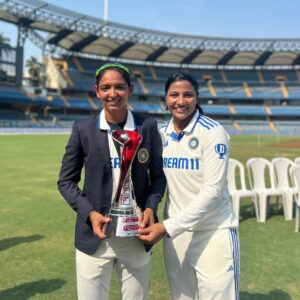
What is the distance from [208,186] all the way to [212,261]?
538 millimetres

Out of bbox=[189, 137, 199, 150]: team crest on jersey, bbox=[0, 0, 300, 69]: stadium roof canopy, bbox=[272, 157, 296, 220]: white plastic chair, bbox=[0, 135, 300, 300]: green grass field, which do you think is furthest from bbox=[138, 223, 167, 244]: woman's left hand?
bbox=[0, 0, 300, 69]: stadium roof canopy

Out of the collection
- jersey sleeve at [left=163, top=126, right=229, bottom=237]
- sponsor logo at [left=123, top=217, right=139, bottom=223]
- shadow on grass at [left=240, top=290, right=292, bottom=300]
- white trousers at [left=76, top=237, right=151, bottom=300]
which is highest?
jersey sleeve at [left=163, top=126, right=229, bottom=237]

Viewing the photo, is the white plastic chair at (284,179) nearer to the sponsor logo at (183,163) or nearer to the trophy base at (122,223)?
the sponsor logo at (183,163)

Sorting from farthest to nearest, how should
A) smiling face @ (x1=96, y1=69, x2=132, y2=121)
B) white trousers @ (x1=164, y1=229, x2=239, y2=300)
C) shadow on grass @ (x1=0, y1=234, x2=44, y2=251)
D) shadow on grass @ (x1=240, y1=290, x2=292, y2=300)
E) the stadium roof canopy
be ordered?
the stadium roof canopy, shadow on grass @ (x1=0, y1=234, x2=44, y2=251), shadow on grass @ (x1=240, y1=290, x2=292, y2=300), white trousers @ (x1=164, y1=229, x2=239, y2=300), smiling face @ (x1=96, y1=69, x2=132, y2=121)

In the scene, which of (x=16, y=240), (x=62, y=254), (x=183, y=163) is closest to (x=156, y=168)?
(x=183, y=163)

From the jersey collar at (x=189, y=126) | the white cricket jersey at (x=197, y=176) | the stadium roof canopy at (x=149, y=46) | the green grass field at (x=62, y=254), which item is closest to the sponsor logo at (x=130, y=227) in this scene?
the white cricket jersey at (x=197, y=176)

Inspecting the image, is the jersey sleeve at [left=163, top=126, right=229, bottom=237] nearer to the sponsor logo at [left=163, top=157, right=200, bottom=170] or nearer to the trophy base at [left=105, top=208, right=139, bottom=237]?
the sponsor logo at [left=163, top=157, right=200, bottom=170]

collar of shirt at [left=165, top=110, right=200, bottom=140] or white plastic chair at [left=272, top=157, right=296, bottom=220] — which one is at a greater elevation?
collar of shirt at [left=165, top=110, right=200, bottom=140]

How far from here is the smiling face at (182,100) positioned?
103 inches

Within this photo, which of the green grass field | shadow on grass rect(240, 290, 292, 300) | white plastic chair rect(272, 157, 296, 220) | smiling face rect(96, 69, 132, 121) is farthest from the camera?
white plastic chair rect(272, 157, 296, 220)

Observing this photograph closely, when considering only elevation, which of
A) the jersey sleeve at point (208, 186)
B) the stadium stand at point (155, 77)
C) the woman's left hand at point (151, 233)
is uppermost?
the stadium stand at point (155, 77)

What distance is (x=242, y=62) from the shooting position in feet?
210

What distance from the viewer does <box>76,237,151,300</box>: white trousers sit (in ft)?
8.21

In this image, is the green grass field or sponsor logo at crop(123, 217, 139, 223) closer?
sponsor logo at crop(123, 217, 139, 223)
